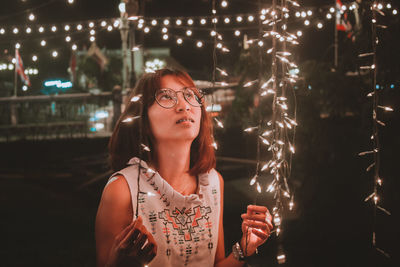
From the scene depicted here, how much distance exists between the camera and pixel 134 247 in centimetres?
108

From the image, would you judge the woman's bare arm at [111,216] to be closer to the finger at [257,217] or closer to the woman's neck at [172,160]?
the woman's neck at [172,160]

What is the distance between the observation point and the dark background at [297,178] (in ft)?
10.2

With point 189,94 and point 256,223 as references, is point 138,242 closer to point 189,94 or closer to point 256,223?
point 256,223

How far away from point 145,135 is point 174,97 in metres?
0.25

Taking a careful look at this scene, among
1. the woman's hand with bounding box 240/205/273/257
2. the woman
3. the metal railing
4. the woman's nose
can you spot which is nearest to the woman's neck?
the woman

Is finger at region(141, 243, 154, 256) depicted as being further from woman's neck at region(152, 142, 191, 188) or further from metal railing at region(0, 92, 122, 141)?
metal railing at region(0, 92, 122, 141)

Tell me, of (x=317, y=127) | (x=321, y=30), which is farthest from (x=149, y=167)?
(x=321, y=30)

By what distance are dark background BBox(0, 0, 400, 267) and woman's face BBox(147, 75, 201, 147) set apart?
172cm

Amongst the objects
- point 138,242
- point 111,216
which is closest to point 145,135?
point 111,216

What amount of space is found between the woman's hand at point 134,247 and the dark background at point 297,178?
2.07 metres

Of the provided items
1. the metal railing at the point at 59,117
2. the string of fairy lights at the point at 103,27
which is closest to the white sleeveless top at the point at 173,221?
the string of fairy lights at the point at 103,27

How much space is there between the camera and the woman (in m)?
1.34

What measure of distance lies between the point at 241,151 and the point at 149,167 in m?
3.16

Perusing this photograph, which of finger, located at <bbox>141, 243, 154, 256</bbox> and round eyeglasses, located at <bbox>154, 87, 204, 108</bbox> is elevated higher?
round eyeglasses, located at <bbox>154, 87, 204, 108</bbox>
